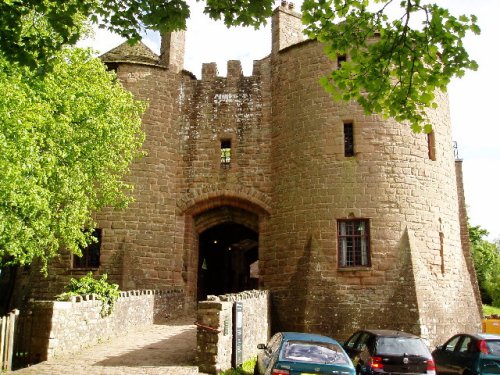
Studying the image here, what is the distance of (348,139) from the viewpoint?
53.6 ft

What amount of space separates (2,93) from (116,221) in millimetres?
8310

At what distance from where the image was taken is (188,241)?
58.8 ft

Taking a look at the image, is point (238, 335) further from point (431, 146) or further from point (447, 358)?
point (431, 146)

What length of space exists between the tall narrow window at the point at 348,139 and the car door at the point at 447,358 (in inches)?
273

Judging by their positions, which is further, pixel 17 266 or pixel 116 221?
pixel 17 266

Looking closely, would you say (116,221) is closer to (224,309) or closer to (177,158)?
(177,158)

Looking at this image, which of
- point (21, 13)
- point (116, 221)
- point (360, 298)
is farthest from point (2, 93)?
point (360, 298)

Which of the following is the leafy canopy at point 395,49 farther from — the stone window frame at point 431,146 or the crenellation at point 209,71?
the crenellation at point 209,71

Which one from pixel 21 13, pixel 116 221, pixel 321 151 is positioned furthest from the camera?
pixel 116 221

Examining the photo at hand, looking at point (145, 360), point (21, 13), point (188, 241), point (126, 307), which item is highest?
point (21, 13)

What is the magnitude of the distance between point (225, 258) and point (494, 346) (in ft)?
60.0

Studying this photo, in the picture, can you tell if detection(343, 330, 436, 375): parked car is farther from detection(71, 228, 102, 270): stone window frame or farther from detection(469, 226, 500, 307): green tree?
detection(469, 226, 500, 307): green tree

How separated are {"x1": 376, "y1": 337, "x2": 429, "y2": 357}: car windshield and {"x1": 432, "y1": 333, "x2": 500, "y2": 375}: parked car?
125 centimetres

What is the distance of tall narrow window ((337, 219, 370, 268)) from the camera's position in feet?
49.9
